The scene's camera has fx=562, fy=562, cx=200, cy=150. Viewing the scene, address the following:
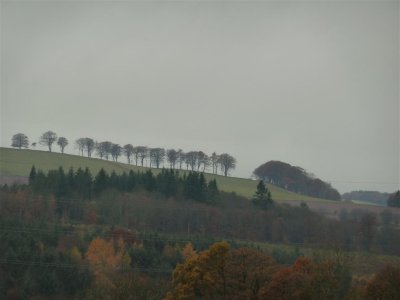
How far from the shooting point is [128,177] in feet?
158

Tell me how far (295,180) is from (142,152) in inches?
804

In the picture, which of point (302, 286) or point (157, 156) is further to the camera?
point (157, 156)

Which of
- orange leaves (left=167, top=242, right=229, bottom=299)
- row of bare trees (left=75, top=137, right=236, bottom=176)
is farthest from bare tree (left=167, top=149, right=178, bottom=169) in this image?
orange leaves (left=167, top=242, right=229, bottom=299)

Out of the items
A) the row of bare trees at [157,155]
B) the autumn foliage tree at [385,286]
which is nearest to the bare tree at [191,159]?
the row of bare trees at [157,155]

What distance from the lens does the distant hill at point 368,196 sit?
47.4 meters

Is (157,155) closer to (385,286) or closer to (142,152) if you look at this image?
(142,152)

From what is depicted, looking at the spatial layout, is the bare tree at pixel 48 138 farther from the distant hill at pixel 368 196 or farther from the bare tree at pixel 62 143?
the distant hill at pixel 368 196

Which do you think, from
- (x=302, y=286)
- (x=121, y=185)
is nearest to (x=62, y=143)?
(x=121, y=185)

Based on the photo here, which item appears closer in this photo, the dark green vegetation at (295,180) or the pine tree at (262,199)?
the pine tree at (262,199)

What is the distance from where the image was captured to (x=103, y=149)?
7025cm

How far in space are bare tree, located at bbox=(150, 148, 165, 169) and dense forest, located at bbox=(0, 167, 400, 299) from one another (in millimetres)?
18659

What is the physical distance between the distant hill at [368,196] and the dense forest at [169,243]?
7.92 metres

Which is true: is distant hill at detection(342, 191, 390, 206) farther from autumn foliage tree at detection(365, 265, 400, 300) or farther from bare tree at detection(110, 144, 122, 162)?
bare tree at detection(110, 144, 122, 162)

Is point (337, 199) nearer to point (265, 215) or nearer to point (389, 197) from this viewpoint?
point (389, 197)
